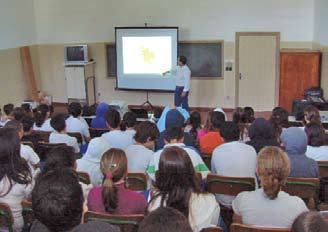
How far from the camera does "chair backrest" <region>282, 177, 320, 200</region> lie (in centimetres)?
330

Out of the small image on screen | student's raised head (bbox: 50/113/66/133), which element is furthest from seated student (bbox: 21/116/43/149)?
the small image on screen

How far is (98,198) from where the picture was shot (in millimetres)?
2773

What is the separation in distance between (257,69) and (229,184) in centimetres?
638

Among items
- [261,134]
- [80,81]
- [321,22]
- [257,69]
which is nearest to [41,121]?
[261,134]

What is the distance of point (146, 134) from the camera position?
4.14 m

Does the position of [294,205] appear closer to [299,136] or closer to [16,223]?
[299,136]

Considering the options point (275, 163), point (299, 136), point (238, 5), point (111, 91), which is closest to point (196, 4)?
point (238, 5)

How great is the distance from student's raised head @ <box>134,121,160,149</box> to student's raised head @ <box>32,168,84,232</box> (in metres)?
2.41

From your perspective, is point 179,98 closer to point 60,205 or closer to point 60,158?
point 60,158

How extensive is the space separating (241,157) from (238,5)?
6.26m

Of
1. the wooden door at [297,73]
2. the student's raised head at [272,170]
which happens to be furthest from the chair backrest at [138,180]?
the wooden door at [297,73]

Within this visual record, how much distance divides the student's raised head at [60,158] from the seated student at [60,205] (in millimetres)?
1336

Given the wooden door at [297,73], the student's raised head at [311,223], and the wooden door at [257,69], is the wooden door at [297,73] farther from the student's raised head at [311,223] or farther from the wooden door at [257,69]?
the student's raised head at [311,223]

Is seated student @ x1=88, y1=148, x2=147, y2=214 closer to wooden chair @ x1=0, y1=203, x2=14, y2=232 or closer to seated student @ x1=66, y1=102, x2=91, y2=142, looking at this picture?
wooden chair @ x1=0, y1=203, x2=14, y2=232
